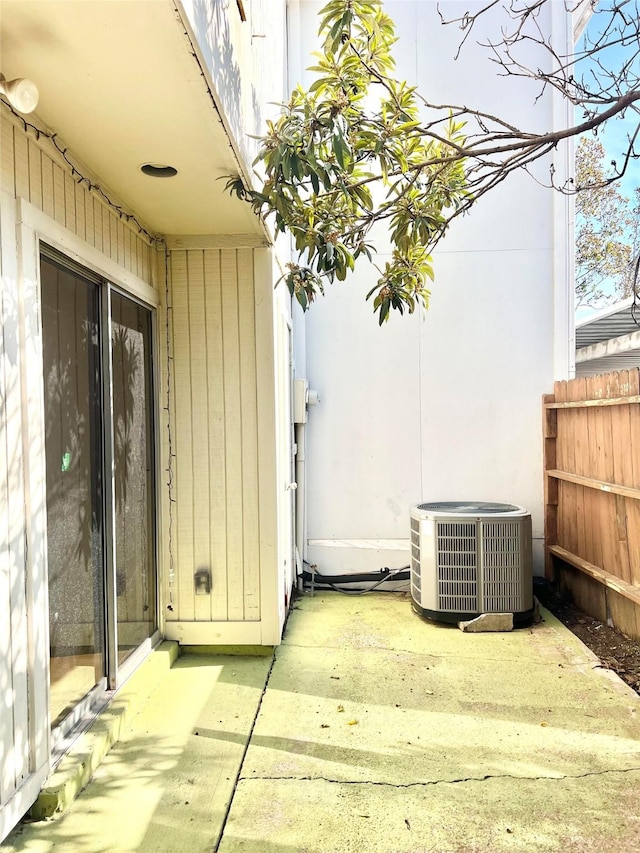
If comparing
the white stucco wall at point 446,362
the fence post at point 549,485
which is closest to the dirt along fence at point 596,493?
the fence post at point 549,485

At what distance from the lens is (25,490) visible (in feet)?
6.38

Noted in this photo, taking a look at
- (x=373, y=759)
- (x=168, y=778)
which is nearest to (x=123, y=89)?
(x=168, y=778)

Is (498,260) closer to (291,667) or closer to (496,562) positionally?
(496,562)

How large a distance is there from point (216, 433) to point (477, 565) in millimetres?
1909

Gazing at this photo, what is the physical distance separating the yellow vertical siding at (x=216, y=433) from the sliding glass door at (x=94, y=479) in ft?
0.66

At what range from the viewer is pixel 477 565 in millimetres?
3959

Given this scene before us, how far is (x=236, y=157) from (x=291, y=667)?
2546 millimetres

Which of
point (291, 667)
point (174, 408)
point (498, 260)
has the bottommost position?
point (291, 667)

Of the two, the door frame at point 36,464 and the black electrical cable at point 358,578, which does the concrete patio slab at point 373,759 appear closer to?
the door frame at point 36,464

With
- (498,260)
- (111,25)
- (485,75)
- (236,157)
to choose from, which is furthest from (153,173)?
(485,75)

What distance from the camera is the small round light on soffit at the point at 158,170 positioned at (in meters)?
2.44

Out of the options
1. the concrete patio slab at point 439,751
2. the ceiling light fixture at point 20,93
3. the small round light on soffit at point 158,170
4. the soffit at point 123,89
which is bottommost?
the concrete patio slab at point 439,751

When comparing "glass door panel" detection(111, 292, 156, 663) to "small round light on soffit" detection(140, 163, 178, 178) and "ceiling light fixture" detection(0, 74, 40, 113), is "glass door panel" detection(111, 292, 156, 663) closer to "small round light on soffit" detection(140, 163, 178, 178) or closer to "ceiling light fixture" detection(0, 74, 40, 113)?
"small round light on soffit" detection(140, 163, 178, 178)

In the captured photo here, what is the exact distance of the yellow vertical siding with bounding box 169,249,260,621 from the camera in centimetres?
346
